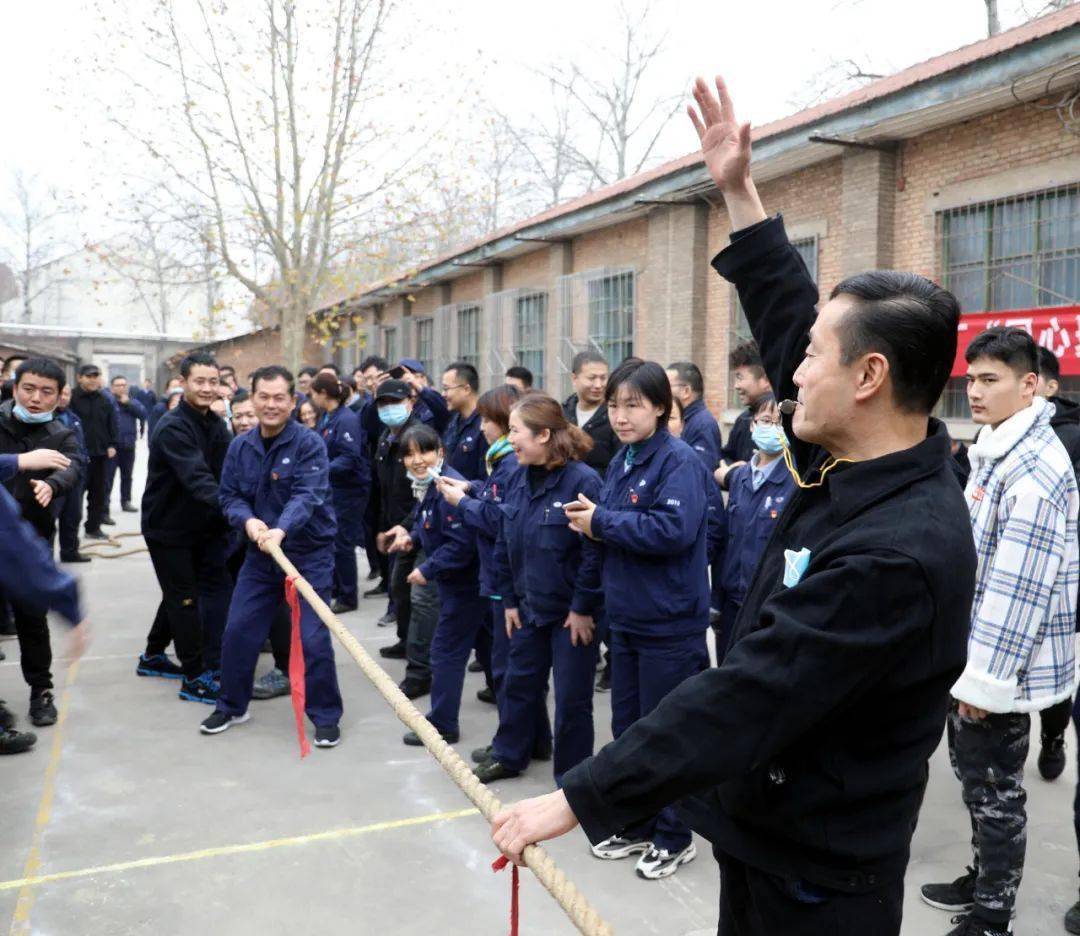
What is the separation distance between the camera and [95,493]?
39.3ft

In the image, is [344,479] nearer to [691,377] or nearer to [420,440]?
Answer: [420,440]

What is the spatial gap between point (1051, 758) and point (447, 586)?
3.10 m

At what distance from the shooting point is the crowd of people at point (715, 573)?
60.4 inches

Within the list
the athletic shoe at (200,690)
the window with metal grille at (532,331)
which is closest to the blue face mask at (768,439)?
the athletic shoe at (200,690)

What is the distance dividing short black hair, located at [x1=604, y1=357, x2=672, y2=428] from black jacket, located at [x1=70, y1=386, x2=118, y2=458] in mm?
9437

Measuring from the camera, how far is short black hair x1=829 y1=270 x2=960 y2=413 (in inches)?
64.1

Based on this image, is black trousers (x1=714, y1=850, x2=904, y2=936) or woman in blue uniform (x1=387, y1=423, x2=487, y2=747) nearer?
black trousers (x1=714, y1=850, x2=904, y2=936)

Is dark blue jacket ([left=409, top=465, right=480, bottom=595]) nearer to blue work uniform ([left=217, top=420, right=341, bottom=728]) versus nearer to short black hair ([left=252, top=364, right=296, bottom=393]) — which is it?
blue work uniform ([left=217, top=420, right=341, bottom=728])

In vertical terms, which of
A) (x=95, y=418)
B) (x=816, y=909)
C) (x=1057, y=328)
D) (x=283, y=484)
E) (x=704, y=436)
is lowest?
(x=816, y=909)

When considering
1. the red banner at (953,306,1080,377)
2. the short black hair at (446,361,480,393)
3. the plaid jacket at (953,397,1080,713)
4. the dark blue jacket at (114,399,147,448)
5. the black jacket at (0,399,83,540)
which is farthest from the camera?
the dark blue jacket at (114,399,147,448)

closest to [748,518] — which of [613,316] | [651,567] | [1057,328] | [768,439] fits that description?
[768,439]

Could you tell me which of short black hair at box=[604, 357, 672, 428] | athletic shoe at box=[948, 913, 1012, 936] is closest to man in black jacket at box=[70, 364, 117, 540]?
short black hair at box=[604, 357, 672, 428]

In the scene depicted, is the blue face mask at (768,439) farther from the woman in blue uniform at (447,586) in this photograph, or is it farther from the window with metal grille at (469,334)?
the window with metal grille at (469,334)

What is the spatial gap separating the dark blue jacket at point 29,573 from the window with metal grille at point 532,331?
15.6 metres
